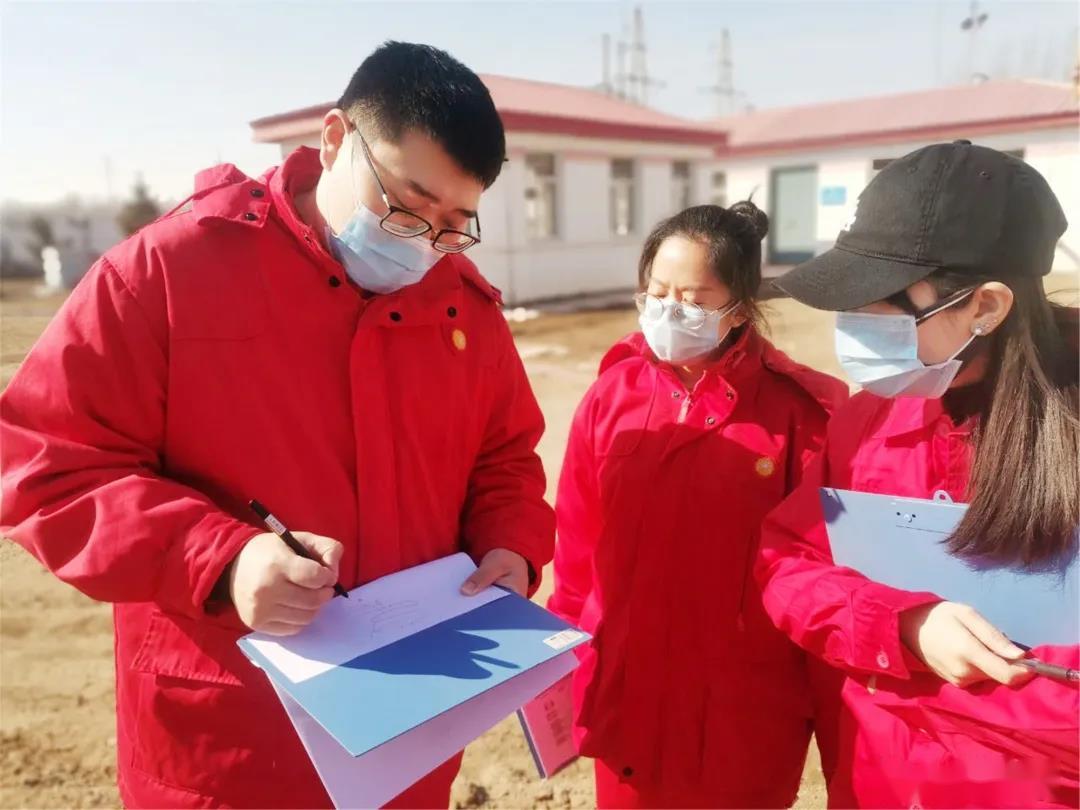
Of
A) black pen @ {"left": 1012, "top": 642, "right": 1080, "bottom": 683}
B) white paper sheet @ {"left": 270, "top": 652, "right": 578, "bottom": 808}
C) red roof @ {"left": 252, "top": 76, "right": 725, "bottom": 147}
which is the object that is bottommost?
white paper sheet @ {"left": 270, "top": 652, "right": 578, "bottom": 808}

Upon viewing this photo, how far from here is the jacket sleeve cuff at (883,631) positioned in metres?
1.14

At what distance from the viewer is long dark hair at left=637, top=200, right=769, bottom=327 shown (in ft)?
5.71

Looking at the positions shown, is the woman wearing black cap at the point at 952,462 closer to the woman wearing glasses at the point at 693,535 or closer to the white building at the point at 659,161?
the woman wearing glasses at the point at 693,535

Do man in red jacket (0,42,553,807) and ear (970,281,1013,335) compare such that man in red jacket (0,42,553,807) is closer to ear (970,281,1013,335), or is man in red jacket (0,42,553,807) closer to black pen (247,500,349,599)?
black pen (247,500,349,599)

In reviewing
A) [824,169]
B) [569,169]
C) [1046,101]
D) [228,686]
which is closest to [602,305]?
[569,169]

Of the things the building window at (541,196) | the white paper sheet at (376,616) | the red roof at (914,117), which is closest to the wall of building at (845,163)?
the red roof at (914,117)

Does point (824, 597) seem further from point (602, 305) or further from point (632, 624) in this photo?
point (602, 305)

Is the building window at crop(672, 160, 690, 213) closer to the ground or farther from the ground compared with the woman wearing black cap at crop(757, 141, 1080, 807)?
farther from the ground

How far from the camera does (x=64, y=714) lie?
2.59m

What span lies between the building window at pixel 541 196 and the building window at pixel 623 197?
1279 mm

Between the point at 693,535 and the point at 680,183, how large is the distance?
14.6 meters

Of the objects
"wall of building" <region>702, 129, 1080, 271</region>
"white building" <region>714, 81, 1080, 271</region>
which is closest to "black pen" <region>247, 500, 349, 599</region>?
"wall of building" <region>702, 129, 1080, 271</region>

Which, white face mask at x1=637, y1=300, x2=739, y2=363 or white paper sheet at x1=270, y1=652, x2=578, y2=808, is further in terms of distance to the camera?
white face mask at x1=637, y1=300, x2=739, y2=363

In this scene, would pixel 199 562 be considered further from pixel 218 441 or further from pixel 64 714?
pixel 64 714
